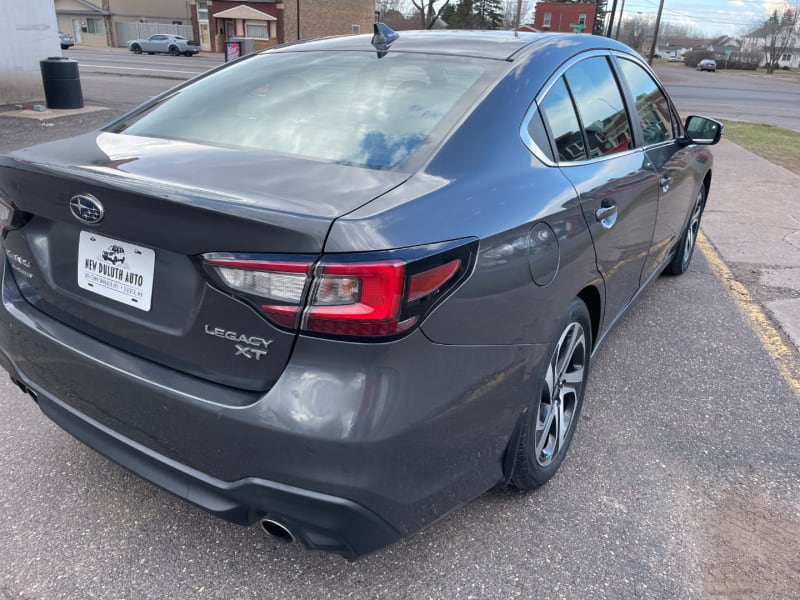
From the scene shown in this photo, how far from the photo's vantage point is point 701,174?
475 centimetres

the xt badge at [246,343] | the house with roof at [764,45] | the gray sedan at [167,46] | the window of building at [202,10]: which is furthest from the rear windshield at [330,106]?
the house with roof at [764,45]

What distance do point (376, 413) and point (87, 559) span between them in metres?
1.28

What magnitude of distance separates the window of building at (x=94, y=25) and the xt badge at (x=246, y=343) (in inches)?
2581

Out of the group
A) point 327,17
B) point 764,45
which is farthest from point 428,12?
A: point 764,45

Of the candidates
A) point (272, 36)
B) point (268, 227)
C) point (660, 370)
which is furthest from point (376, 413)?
point (272, 36)

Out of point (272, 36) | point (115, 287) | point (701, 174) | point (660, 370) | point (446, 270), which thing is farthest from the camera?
point (272, 36)

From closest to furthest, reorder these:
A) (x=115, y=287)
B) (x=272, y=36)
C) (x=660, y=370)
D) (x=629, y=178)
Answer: (x=115, y=287) < (x=629, y=178) < (x=660, y=370) < (x=272, y=36)

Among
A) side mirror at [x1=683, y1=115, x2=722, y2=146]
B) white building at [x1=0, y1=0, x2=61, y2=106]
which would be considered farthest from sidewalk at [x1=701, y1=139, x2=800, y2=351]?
white building at [x1=0, y1=0, x2=61, y2=106]

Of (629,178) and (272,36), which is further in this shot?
(272,36)

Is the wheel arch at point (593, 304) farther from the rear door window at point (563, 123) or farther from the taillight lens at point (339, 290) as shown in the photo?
the taillight lens at point (339, 290)

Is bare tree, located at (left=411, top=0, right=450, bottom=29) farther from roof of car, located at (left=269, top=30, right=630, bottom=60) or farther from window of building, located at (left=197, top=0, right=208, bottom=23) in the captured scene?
roof of car, located at (left=269, top=30, right=630, bottom=60)

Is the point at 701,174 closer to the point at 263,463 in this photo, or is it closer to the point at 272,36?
the point at 263,463

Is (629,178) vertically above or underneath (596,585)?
above

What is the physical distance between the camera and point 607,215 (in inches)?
106
